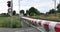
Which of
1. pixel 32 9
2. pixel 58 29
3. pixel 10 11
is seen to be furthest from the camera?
pixel 32 9

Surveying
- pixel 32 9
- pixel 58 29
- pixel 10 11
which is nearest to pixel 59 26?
pixel 58 29

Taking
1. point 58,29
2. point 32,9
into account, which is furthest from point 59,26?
point 32,9

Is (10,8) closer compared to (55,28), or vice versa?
(55,28)

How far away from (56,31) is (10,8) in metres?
19.6

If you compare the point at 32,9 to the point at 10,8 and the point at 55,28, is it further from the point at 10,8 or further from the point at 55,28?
the point at 55,28

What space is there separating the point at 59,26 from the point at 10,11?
1935 cm

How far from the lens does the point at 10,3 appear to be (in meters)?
24.5

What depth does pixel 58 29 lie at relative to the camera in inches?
178

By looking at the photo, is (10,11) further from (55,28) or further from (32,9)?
(32,9)

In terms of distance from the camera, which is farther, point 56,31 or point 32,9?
point 32,9

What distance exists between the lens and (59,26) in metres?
4.55

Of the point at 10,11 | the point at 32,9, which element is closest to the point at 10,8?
the point at 10,11

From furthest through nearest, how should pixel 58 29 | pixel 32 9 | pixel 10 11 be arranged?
1. pixel 32 9
2. pixel 10 11
3. pixel 58 29

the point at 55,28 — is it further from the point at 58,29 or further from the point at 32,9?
the point at 32,9
